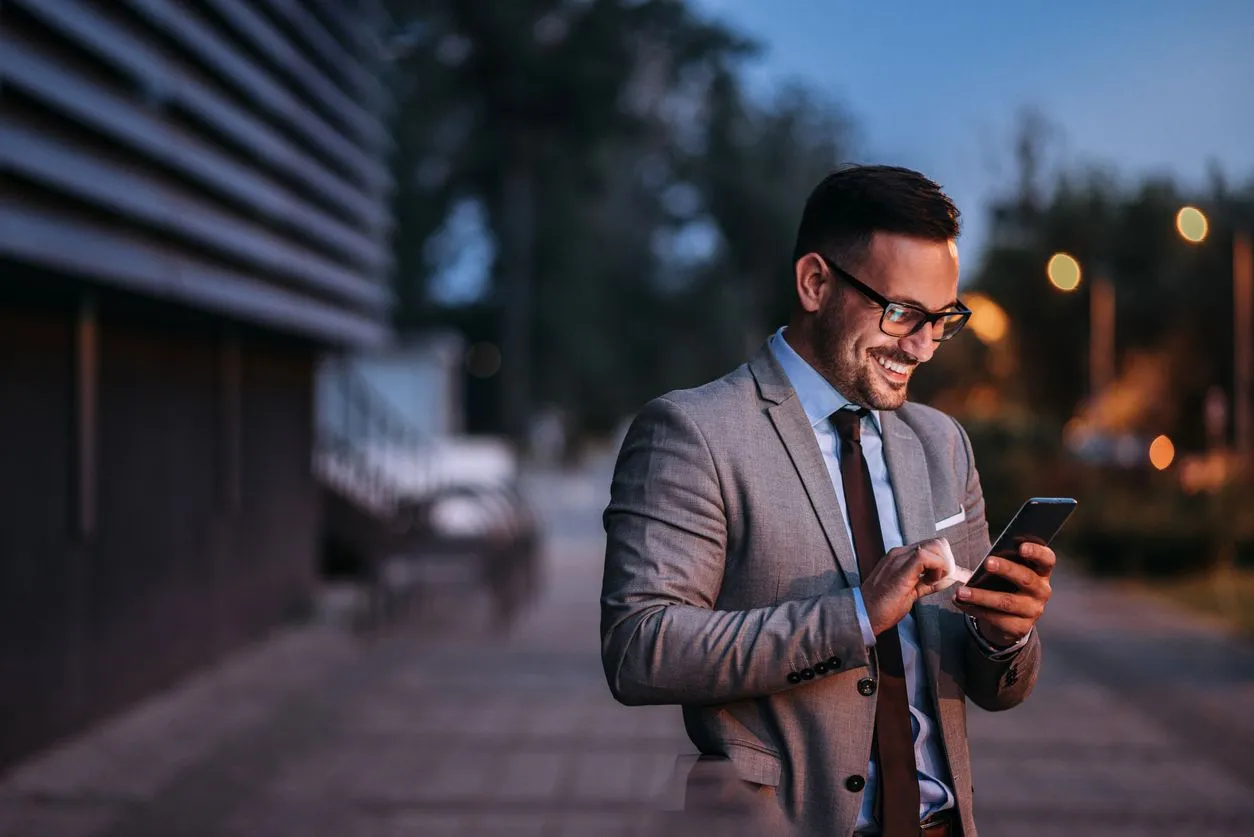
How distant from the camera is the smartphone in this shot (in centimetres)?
238

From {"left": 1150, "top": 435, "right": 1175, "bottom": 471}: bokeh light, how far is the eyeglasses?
20.8 metres

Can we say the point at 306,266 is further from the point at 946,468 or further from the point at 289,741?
the point at 946,468

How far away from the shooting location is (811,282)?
2621 millimetres

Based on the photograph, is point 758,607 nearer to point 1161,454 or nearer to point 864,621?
point 864,621

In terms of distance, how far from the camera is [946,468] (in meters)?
2.76

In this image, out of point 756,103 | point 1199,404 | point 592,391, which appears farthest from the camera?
point 756,103

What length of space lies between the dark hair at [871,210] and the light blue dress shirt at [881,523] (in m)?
0.23

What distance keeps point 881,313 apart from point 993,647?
612 millimetres

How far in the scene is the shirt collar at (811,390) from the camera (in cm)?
264

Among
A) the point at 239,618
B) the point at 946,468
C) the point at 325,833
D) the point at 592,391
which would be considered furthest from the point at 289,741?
the point at 592,391

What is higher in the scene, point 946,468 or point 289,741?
point 946,468

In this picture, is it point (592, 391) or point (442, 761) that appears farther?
point (592, 391)

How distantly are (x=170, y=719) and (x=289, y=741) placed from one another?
116cm

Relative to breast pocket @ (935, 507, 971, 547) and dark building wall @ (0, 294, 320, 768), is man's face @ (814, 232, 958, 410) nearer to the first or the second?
breast pocket @ (935, 507, 971, 547)
